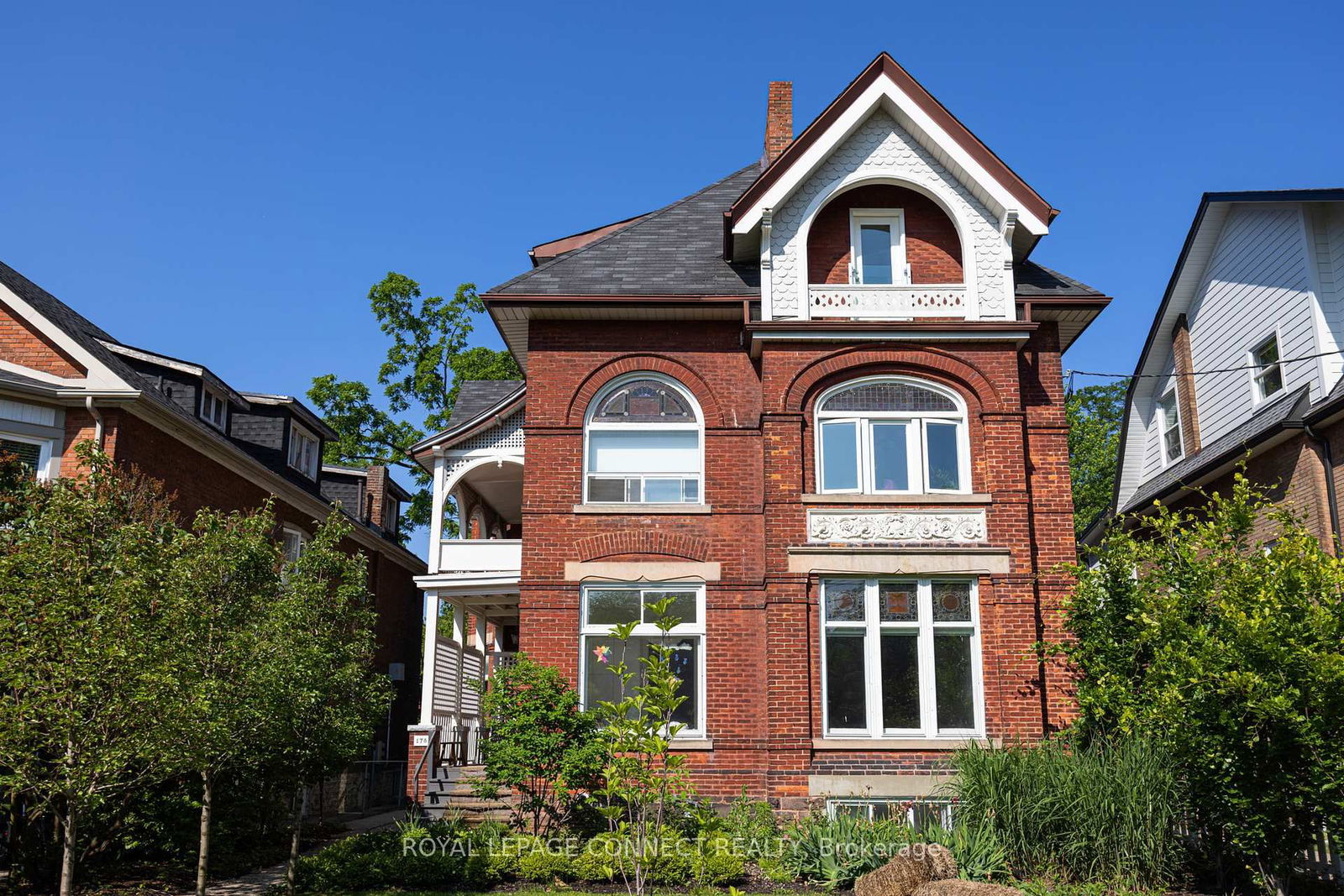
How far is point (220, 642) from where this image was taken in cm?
1225

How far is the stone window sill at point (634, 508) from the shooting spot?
58.5 feet

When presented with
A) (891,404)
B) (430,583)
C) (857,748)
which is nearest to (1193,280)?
(891,404)

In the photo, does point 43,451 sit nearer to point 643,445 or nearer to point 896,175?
point 643,445

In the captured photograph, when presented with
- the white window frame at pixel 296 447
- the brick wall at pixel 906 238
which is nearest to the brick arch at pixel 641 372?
the brick wall at pixel 906 238

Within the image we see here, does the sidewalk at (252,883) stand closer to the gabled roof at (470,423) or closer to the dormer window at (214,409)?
the gabled roof at (470,423)

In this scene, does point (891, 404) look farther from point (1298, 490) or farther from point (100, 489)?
point (100, 489)

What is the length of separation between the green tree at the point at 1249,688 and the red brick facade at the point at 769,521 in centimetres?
265

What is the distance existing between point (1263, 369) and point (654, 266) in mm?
10744

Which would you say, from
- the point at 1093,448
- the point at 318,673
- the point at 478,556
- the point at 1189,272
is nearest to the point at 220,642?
the point at 318,673

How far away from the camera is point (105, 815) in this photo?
12.1m

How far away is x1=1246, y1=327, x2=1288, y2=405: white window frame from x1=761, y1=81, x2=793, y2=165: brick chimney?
9.25 meters

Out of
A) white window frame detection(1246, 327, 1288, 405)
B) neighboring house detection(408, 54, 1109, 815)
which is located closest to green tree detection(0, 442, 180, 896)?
neighboring house detection(408, 54, 1109, 815)

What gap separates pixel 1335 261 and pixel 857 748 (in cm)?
1082

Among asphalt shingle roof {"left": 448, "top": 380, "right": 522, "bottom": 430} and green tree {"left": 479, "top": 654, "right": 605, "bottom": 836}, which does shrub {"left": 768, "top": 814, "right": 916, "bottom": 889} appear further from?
asphalt shingle roof {"left": 448, "top": 380, "right": 522, "bottom": 430}
